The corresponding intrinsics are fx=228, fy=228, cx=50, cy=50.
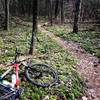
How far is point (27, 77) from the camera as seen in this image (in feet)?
26.1

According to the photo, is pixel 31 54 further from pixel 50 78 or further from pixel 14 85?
pixel 14 85

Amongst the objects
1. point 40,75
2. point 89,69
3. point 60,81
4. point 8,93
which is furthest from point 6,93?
point 89,69

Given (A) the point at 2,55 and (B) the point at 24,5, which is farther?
(B) the point at 24,5

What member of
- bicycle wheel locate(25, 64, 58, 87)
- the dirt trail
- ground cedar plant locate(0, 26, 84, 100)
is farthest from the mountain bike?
the dirt trail

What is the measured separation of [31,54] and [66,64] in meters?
1.88

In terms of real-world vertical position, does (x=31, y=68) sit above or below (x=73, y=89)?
above

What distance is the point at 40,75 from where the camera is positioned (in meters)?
8.59

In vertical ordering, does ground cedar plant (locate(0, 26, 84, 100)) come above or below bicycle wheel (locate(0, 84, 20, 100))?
below

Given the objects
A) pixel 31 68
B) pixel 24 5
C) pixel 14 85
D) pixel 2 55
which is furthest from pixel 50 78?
pixel 24 5

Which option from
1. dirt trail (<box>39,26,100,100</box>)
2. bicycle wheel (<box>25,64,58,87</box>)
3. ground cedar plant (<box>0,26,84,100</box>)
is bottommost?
dirt trail (<box>39,26,100,100</box>)

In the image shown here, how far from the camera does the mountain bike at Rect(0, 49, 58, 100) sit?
258 inches

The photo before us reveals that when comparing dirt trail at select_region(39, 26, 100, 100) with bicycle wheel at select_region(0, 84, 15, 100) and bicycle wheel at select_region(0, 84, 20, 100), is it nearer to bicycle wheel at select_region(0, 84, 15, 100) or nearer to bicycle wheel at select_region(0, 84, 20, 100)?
bicycle wheel at select_region(0, 84, 20, 100)

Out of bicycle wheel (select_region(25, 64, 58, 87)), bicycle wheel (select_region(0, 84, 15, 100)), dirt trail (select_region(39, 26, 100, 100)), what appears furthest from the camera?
dirt trail (select_region(39, 26, 100, 100))

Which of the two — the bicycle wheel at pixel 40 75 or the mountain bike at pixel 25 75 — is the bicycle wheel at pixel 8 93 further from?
the bicycle wheel at pixel 40 75
